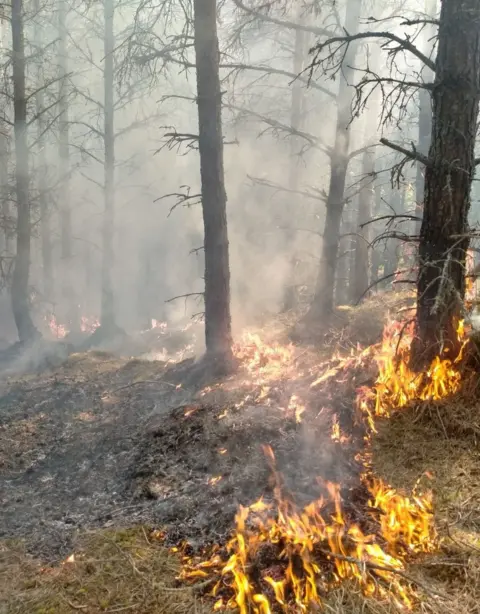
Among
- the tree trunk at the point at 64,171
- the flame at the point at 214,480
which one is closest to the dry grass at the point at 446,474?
the flame at the point at 214,480

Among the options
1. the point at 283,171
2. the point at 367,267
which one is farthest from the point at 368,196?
the point at 283,171

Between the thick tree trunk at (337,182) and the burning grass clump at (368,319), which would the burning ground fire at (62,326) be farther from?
the burning grass clump at (368,319)

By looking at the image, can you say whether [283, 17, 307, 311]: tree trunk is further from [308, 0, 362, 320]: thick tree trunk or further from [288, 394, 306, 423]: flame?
[288, 394, 306, 423]: flame

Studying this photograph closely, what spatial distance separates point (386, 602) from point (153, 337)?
1375 cm

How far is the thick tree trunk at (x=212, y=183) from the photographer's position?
770 cm

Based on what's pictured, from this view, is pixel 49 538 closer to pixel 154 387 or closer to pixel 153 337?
pixel 154 387

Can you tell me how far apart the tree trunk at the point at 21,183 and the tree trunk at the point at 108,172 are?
8.50 ft

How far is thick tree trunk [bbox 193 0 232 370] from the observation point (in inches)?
303

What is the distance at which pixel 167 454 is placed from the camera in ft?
16.6

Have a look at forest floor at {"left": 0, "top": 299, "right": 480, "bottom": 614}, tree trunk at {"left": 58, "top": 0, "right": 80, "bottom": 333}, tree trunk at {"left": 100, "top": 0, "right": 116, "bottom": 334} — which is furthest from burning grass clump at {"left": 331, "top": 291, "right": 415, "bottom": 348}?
tree trunk at {"left": 58, "top": 0, "right": 80, "bottom": 333}

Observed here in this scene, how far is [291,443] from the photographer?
4.67 meters

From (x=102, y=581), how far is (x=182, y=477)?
146cm

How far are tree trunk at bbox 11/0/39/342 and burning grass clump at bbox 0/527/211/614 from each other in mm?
11575

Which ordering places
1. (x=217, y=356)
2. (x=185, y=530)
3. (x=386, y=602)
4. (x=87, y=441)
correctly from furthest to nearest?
(x=217, y=356), (x=87, y=441), (x=185, y=530), (x=386, y=602)
